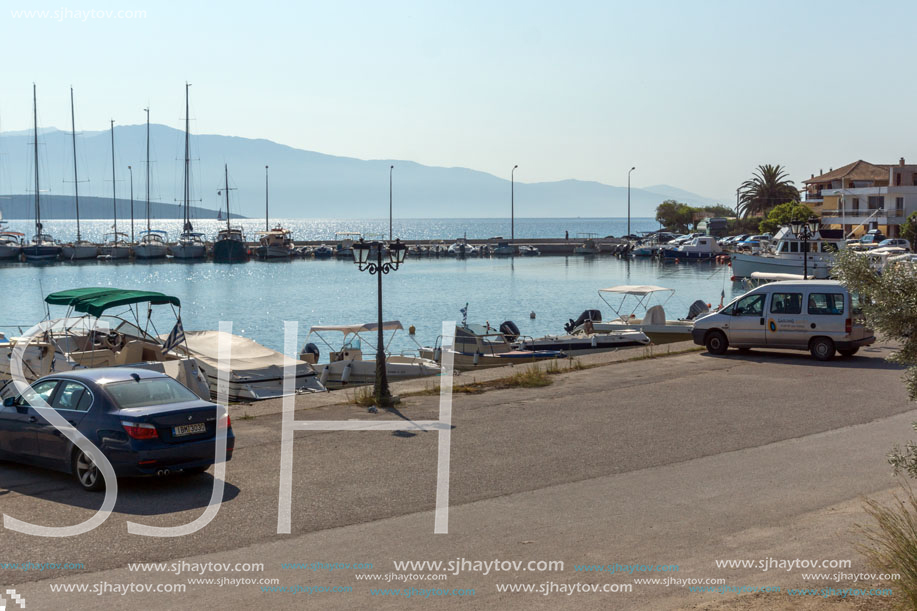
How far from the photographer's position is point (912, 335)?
6.23 m

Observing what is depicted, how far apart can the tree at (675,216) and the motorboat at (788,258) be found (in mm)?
79980

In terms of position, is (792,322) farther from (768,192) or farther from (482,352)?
(768,192)

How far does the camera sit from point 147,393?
11.0m

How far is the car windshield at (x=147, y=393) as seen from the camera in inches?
423

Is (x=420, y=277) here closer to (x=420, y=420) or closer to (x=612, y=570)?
(x=420, y=420)

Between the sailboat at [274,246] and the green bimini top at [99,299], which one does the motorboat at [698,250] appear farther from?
the green bimini top at [99,299]

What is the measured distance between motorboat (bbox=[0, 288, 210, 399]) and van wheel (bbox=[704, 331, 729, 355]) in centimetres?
1234

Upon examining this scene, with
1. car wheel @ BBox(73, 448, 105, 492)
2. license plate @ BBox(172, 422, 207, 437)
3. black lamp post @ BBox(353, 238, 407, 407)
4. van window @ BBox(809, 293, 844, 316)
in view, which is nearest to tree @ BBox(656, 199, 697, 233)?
van window @ BBox(809, 293, 844, 316)


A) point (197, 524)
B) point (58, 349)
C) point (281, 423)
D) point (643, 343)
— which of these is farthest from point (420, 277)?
point (197, 524)

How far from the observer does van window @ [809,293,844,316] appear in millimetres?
21078

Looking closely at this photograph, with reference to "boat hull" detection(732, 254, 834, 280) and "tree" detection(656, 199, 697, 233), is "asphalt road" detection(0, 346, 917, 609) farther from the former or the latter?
"tree" detection(656, 199, 697, 233)

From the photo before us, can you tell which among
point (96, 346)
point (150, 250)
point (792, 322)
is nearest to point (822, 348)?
point (792, 322)

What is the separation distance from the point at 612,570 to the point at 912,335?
10.5ft

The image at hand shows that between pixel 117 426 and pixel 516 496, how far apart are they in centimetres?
466
